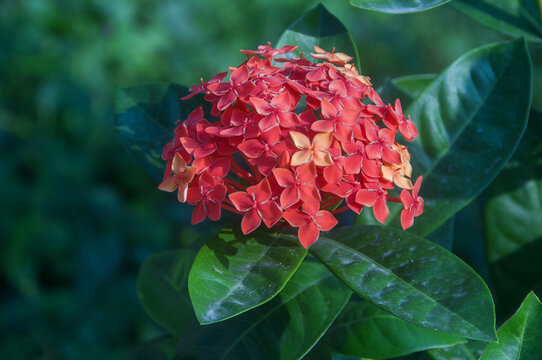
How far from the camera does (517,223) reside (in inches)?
46.8

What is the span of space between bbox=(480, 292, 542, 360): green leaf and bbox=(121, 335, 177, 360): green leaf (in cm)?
73

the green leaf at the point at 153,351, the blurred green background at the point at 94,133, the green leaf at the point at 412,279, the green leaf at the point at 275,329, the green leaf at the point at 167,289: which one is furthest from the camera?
the blurred green background at the point at 94,133

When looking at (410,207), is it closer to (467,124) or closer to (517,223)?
(467,124)

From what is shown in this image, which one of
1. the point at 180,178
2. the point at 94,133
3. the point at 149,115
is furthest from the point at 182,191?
the point at 94,133

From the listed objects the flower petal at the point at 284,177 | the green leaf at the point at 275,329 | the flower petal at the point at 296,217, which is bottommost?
the green leaf at the point at 275,329

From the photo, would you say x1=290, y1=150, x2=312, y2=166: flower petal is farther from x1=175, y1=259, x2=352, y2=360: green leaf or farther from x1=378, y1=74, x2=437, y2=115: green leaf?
x1=378, y1=74, x2=437, y2=115: green leaf

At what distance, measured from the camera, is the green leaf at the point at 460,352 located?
1.01 m

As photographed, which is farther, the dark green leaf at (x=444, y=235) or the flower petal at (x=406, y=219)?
the dark green leaf at (x=444, y=235)

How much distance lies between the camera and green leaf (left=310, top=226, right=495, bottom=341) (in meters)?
0.73

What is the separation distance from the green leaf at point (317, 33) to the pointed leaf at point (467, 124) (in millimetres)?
205

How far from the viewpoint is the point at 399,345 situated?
97 cm

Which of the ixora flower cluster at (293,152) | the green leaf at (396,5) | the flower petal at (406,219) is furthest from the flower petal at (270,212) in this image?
the green leaf at (396,5)

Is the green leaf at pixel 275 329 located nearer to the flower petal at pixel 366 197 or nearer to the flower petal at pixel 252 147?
the flower petal at pixel 366 197

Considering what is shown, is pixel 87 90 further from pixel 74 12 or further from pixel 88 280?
pixel 88 280
